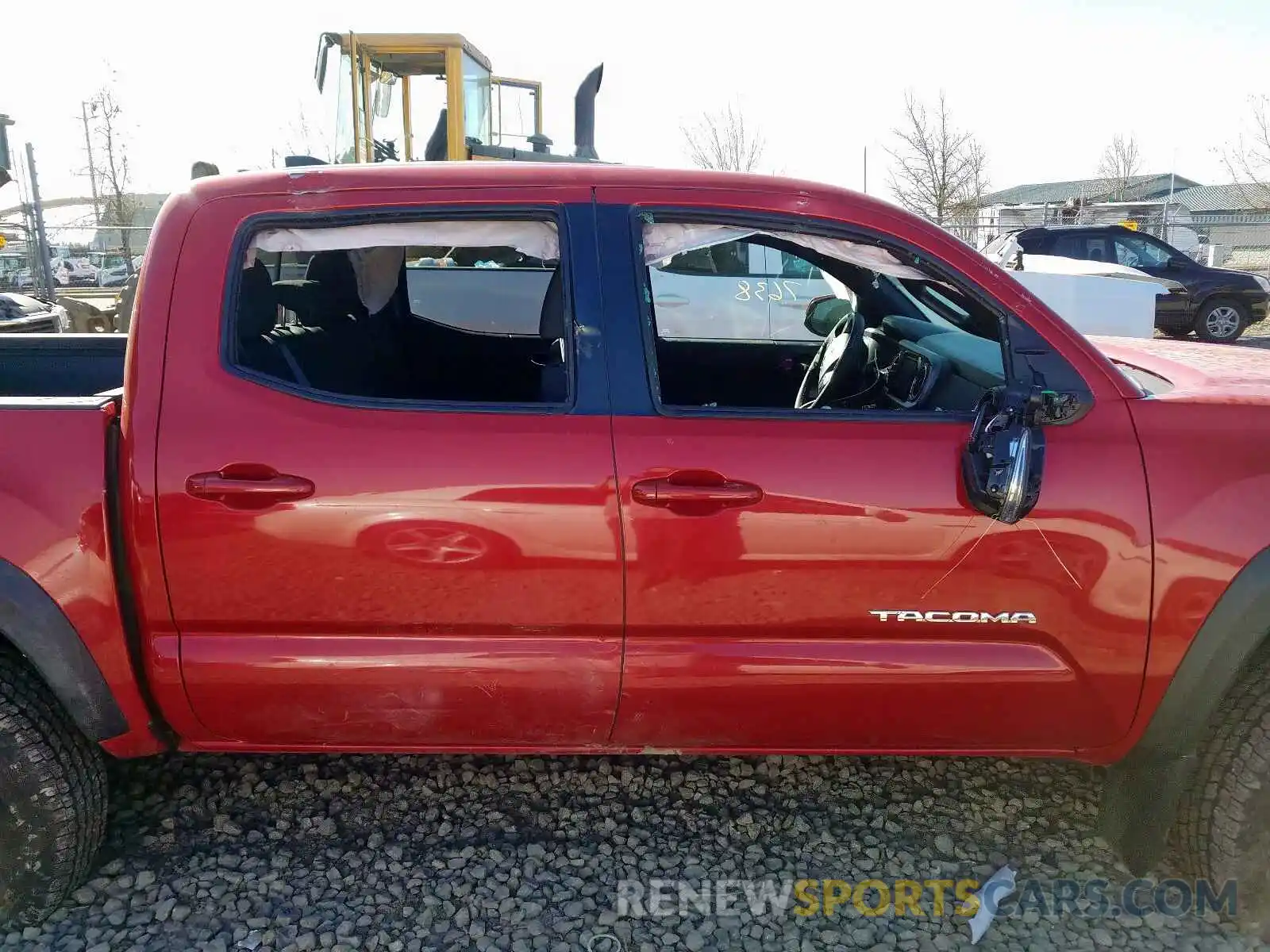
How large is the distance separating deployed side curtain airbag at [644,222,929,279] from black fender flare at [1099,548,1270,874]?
42.6 inches

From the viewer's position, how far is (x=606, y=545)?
2.17 metres

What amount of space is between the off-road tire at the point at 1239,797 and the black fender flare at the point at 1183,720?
0.03 m

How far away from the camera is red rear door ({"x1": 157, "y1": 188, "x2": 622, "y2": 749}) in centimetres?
214

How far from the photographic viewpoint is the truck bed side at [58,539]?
6.91ft

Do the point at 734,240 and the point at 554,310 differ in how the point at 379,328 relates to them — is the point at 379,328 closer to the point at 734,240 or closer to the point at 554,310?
the point at 554,310

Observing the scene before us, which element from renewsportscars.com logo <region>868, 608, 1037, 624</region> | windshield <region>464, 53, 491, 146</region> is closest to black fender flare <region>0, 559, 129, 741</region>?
renewsportscars.com logo <region>868, 608, 1037, 624</region>

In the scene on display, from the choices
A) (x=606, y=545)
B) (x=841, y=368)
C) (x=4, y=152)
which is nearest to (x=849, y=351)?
(x=841, y=368)

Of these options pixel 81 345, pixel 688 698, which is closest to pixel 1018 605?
pixel 688 698

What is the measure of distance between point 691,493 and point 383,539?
74 cm

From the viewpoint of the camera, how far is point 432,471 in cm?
215

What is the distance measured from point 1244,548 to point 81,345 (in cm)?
380

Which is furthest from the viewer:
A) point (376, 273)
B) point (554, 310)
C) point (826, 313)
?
point (826, 313)

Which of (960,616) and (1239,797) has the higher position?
(960,616)

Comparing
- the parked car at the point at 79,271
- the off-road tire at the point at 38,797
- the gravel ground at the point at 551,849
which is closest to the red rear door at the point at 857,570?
the gravel ground at the point at 551,849
